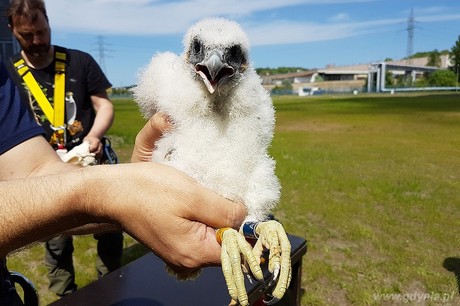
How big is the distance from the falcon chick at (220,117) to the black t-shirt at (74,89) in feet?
6.30

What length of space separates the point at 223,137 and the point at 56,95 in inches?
90.7

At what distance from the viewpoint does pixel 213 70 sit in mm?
1777

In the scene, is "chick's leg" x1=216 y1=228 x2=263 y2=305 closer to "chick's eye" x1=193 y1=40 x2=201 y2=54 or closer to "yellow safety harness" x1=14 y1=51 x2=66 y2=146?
"chick's eye" x1=193 y1=40 x2=201 y2=54

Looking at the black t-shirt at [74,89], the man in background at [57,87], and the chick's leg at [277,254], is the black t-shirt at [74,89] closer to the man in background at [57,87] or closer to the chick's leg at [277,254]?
the man in background at [57,87]

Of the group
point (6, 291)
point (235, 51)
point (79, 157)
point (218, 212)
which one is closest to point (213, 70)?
point (235, 51)

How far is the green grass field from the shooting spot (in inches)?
184

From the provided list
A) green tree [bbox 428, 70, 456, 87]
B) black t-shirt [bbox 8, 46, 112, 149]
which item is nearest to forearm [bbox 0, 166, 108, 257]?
black t-shirt [bbox 8, 46, 112, 149]

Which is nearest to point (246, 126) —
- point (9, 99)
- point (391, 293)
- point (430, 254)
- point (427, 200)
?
point (9, 99)

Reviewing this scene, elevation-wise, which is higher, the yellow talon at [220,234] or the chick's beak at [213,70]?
the chick's beak at [213,70]

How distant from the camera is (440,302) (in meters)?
4.34

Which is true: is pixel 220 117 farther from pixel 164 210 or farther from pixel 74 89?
pixel 74 89

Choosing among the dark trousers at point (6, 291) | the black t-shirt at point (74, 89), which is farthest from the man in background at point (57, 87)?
the dark trousers at point (6, 291)

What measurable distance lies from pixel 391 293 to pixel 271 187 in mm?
3424

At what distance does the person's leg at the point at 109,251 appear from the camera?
4.28 metres
